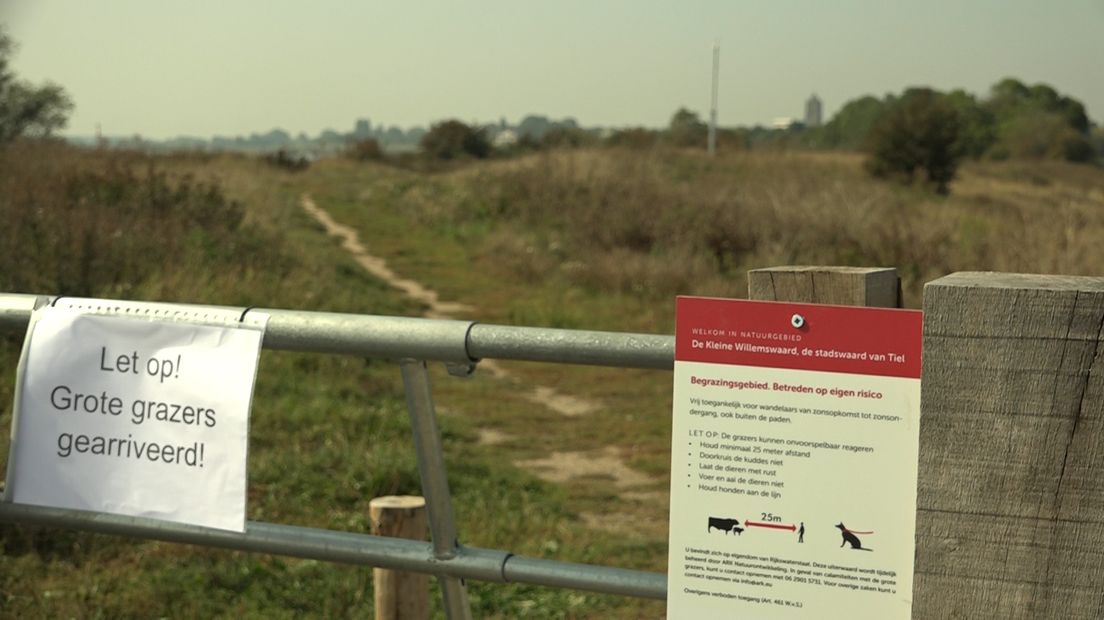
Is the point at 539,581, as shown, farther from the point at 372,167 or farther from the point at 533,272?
the point at 372,167

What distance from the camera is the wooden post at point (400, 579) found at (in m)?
2.96

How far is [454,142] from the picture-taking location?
153 ft

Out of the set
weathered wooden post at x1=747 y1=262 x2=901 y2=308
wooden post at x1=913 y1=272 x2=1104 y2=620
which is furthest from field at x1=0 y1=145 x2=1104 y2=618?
wooden post at x1=913 y1=272 x2=1104 y2=620

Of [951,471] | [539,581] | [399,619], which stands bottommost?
[399,619]

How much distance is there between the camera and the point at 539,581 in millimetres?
2047

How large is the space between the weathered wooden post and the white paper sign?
859 mm

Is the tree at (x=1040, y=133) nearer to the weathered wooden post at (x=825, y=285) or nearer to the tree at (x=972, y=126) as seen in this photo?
the tree at (x=972, y=126)

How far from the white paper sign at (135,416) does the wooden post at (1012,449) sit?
43.4 inches

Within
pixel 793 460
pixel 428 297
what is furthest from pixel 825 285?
→ pixel 428 297

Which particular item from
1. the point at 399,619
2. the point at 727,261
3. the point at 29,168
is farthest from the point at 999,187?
the point at 399,619

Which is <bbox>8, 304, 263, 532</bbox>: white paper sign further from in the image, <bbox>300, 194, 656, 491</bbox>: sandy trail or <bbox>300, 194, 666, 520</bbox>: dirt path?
<bbox>300, 194, 656, 491</bbox>: sandy trail

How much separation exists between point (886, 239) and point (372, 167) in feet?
102

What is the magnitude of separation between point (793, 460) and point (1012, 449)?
294 millimetres

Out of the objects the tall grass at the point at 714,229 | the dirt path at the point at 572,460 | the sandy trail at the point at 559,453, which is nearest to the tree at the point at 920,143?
the tall grass at the point at 714,229
